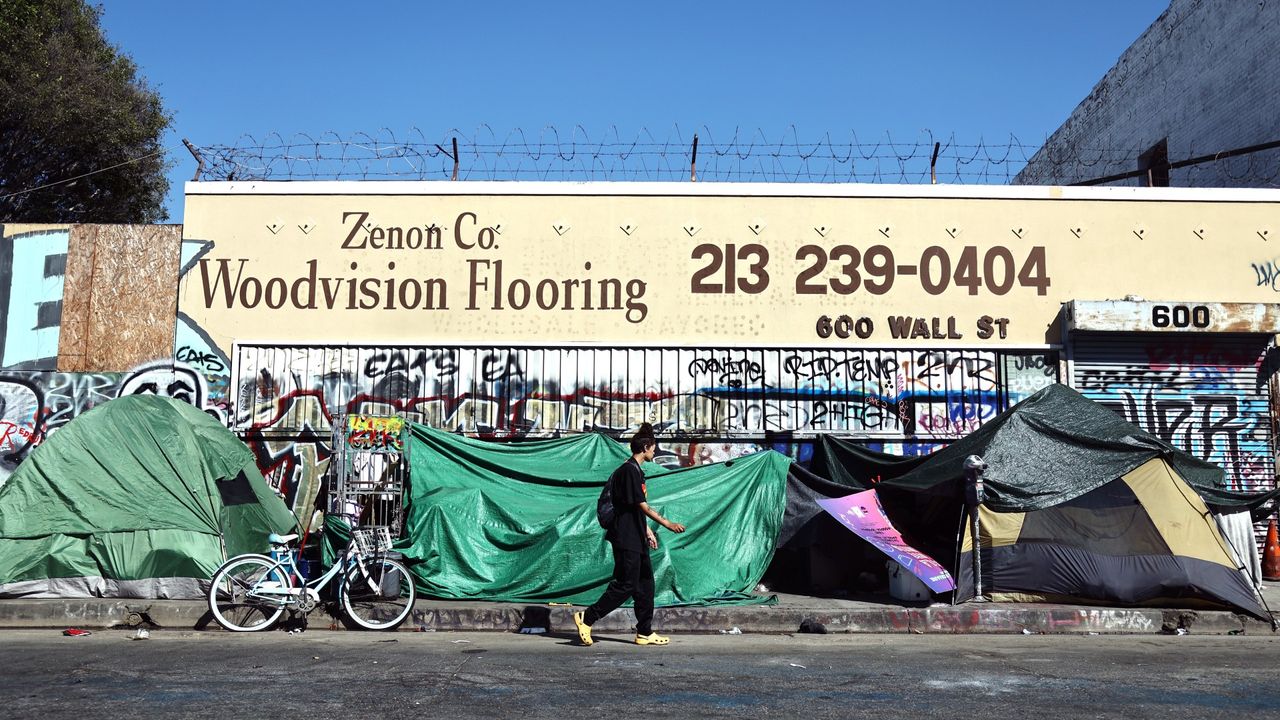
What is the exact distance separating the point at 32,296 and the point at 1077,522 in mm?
13224

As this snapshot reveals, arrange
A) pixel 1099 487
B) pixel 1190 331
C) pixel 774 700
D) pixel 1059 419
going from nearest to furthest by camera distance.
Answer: pixel 774 700
pixel 1099 487
pixel 1059 419
pixel 1190 331

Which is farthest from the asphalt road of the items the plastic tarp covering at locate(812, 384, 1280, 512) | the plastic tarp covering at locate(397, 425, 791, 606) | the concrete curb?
the plastic tarp covering at locate(812, 384, 1280, 512)

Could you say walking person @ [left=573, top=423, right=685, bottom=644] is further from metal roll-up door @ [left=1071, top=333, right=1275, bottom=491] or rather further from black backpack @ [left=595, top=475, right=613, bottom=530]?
metal roll-up door @ [left=1071, top=333, right=1275, bottom=491]

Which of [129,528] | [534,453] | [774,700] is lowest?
[774,700]

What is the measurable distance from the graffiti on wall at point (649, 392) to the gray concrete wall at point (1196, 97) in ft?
18.6

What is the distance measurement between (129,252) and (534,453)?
269 inches

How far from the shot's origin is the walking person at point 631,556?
854 cm

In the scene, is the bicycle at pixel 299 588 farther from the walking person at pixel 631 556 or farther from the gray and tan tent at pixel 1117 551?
the gray and tan tent at pixel 1117 551

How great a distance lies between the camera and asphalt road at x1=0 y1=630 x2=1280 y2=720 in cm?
604

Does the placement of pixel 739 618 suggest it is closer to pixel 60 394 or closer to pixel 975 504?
pixel 975 504

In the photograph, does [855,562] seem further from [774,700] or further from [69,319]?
[69,319]

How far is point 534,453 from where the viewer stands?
11.5 meters

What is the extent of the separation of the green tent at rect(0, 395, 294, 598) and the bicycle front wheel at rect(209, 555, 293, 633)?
0.99 m

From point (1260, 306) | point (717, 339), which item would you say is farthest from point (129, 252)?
point (1260, 306)
